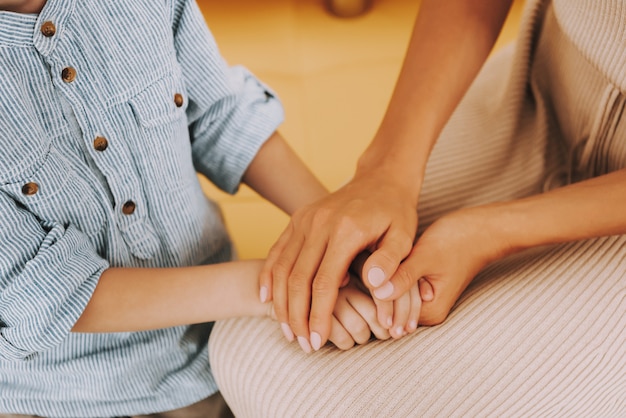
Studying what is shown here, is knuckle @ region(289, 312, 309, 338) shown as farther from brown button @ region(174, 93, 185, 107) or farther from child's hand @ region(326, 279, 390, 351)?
brown button @ region(174, 93, 185, 107)

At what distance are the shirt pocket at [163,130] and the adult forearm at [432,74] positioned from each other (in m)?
0.21

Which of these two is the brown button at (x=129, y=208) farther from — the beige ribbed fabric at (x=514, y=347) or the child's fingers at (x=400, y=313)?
the child's fingers at (x=400, y=313)

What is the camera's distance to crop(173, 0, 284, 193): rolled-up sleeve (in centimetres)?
76

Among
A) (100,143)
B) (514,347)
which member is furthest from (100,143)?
(514,347)

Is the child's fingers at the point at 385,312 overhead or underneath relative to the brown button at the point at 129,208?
underneath

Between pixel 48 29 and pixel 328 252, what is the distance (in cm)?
34

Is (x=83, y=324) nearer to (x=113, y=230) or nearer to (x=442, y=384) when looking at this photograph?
(x=113, y=230)

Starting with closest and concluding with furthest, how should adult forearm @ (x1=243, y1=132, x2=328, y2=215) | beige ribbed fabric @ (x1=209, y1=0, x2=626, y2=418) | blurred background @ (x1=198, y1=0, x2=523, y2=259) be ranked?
beige ribbed fabric @ (x1=209, y1=0, x2=626, y2=418)
adult forearm @ (x1=243, y1=132, x2=328, y2=215)
blurred background @ (x1=198, y1=0, x2=523, y2=259)

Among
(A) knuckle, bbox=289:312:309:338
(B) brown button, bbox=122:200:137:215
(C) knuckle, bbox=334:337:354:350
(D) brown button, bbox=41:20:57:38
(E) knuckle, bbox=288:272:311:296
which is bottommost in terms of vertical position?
(C) knuckle, bbox=334:337:354:350

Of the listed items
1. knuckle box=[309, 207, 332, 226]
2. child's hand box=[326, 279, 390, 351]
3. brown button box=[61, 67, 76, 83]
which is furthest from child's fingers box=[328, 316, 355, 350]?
brown button box=[61, 67, 76, 83]

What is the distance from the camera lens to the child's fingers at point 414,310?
67 centimetres

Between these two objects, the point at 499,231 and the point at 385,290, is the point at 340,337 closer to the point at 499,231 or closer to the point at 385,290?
the point at 385,290

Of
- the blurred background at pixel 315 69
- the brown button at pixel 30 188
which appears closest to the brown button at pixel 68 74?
the brown button at pixel 30 188

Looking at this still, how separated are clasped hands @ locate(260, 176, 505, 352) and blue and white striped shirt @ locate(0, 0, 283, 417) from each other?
16 centimetres
